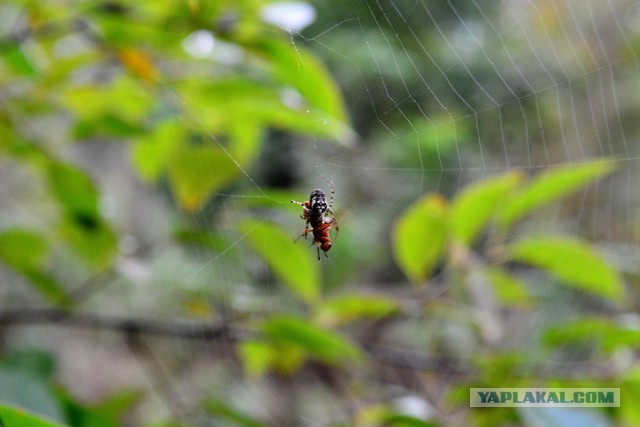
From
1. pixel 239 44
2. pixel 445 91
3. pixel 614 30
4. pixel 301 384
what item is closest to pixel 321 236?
pixel 239 44

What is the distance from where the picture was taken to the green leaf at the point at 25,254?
906mm

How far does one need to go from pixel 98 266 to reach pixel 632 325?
78 cm

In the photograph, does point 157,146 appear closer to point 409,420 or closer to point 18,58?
point 18,58

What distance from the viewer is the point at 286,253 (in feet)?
3.21

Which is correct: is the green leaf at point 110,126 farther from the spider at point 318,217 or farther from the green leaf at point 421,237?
the green leaf at point 421,237

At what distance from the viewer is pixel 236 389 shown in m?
2.20

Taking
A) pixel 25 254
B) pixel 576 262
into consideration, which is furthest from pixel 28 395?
pixel 576 262

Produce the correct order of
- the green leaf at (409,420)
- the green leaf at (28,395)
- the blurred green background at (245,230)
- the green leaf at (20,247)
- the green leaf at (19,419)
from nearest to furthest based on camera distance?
the green leaf at (19,419)
the green leaf at (28,395)
the green leaf at (409,420)
the blurred green background at (245,230)
the green leaf at (20,247)

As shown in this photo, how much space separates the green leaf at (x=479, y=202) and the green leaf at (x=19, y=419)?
69 centimetres

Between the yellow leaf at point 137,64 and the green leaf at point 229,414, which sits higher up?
the yellow leaf at point 137,64

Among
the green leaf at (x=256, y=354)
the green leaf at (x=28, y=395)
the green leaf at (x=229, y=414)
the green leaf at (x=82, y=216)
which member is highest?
the green leaf at (x=82, y=216)

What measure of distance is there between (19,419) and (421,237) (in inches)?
27.6

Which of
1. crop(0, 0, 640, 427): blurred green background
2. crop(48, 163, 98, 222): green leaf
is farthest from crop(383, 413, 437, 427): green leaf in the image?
crop(48, 163, 98, 222): green leaf

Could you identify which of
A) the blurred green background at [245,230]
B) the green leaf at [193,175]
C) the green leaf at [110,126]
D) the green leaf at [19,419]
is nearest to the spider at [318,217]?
the blurred green background at [245,230]
